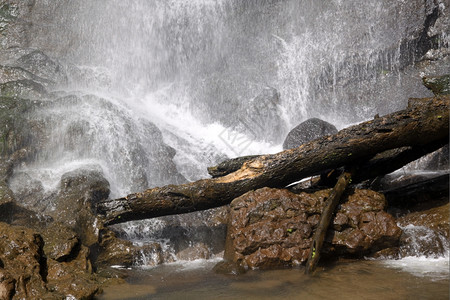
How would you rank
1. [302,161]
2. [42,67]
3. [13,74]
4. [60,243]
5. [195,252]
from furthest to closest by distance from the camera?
[42,67] < [13,74] < [195,252] < [302,161] < [60,243]

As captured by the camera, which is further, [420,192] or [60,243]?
[420,192]

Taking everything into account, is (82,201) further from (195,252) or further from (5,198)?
(195,252)

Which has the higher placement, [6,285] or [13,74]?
[13,74]

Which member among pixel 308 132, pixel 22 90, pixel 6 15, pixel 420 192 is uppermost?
pixel 6 15

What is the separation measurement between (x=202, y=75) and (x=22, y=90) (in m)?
6.53

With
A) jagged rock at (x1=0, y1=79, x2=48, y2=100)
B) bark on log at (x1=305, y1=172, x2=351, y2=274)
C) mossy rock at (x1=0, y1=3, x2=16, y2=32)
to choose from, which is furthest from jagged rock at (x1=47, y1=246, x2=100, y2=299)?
mossy rock at (x1=0, y1=3, x2=16, y2=32)

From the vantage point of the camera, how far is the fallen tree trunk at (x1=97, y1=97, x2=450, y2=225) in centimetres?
425

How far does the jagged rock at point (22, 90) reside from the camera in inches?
396

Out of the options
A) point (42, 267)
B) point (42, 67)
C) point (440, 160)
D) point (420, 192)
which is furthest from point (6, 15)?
point (420, 192)

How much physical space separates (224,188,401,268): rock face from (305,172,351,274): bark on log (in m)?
0.17

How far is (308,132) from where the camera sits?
8.50 meters

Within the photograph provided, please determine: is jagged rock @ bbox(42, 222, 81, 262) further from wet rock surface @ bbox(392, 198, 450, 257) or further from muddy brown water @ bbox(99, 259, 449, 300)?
wet rock surface @ bbox(392, 198, 450, 257)

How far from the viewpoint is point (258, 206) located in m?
4.47

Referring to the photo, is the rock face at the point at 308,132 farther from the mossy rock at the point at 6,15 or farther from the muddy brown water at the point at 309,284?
the mossy rock at the point at 6,15
